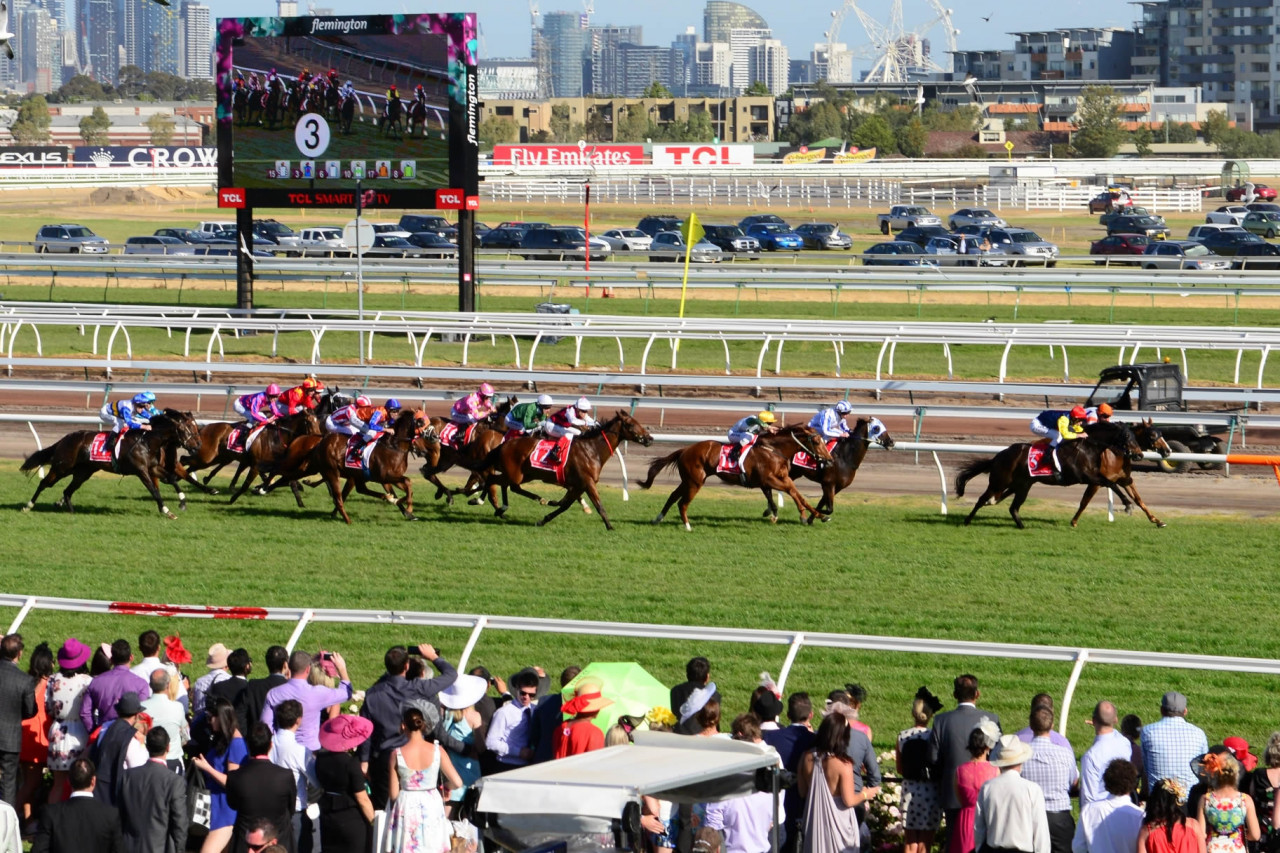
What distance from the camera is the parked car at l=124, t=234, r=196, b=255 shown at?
41.4 m

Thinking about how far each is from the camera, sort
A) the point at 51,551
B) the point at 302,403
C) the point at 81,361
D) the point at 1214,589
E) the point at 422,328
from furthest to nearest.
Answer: the point at 422,328
the point at 81,361
the point at 302,403
the point at 51,551
the point at 1214,589

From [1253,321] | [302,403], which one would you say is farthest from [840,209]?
[302,403]

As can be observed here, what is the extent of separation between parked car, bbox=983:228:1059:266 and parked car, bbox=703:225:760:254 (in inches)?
243

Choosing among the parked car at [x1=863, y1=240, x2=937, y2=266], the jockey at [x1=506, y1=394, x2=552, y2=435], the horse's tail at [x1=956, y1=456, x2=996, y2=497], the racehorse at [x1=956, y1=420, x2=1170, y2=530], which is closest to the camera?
the racehorse at [x1=956, y1=420, x2=1170, y2=530]

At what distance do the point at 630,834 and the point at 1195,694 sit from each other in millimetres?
4686

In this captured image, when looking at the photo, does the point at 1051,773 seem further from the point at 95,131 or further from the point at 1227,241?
the point at 95,131

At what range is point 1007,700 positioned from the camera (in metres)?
8.39

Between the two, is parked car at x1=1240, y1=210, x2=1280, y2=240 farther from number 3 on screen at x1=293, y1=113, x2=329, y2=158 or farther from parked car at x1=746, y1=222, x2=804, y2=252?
number 3 on screen at x1=293, y1=113, x2=329, y2=158

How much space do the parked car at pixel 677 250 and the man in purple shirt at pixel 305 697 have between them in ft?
104

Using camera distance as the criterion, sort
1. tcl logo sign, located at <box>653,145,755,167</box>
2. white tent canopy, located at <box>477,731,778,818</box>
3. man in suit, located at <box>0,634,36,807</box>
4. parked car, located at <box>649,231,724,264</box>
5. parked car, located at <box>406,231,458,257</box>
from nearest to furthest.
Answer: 1. white tent canopy, located at <box>477,731,778,818</box>
2. man in suit, located at <box>0,634,36,807</box>
3. parked car, located at <box>406,231,458,257</box>
4. parked car, located at <box>649,231,724,264</box>
5. tcl logo sign, located at <box>653,145,755,167</box>

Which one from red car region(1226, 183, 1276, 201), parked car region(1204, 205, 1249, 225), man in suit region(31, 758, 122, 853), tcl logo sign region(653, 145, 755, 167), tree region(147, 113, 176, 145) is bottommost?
man in suit region(31, 758, 122, 853)

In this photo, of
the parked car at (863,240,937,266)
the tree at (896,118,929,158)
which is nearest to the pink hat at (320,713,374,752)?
the parked car at (863,240,937,266)

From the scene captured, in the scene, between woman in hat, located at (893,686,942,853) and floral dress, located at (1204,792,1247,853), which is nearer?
floral dress, located at (1204,792,1247,853)

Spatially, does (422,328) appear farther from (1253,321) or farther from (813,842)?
(813,842)
